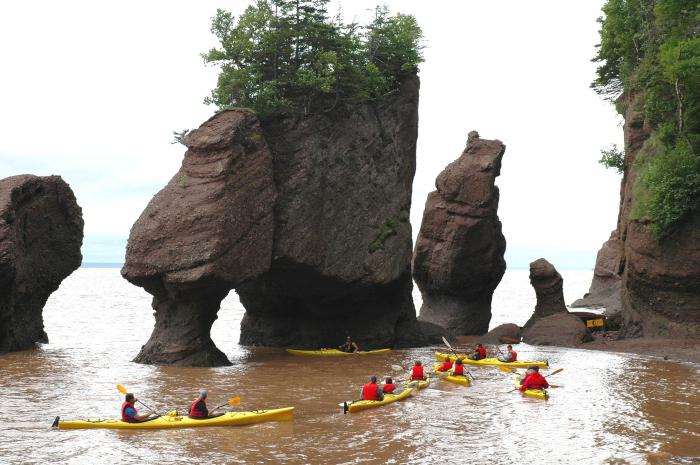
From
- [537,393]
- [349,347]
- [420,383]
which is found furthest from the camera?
[349,347]

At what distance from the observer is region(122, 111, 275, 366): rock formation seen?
3291 cm

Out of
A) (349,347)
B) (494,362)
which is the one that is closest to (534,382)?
(494,362)

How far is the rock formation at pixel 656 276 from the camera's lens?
39.3 metres

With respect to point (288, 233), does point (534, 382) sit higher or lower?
lower

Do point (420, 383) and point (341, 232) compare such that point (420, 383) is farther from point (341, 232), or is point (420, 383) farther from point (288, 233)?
point (341, 232)

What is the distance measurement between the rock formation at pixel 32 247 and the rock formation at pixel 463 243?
24.0 m

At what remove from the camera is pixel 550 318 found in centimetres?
4956

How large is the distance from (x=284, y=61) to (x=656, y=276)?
2317cm

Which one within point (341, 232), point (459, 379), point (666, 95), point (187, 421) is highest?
point (666, 95)

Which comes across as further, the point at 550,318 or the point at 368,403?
the point at 550,318

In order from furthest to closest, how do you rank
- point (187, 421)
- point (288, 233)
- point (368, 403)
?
point (288, 233)
point (368, 403)
point (187, 421)

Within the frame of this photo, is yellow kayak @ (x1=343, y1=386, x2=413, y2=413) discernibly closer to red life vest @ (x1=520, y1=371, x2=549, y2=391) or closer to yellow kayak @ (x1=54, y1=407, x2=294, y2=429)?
yellow kayak @ (x1=54, y1=407, x2=294, y2=429)

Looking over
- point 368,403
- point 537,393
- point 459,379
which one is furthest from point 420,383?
point 368,403

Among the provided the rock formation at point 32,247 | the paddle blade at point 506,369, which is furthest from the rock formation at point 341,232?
the rock formation at point 32,247
